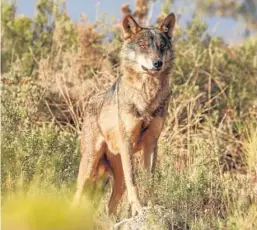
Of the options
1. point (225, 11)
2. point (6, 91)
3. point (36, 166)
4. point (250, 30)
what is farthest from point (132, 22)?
point (225, 11)

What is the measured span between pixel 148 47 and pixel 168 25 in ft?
1.65

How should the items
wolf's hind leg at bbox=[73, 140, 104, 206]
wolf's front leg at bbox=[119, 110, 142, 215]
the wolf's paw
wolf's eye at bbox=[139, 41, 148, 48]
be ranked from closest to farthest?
the wolf's paw < wolf's front leg at bbox=[119, 110, 142, 215] < wolf's eye at bbox=[139, 41, 148, 48] < wolf's hind leg at bbox=[73, 140, 104, 206]

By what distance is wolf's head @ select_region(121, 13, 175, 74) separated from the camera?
620 centimetres

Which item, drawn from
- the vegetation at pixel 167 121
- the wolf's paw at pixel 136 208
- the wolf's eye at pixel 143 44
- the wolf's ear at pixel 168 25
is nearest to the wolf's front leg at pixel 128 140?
the vegetation at pixel 167 121

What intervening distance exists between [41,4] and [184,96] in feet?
12.8

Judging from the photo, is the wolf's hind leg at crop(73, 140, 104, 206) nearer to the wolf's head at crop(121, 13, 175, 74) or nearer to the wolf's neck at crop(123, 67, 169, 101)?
the wolf's neck at crop(123, 67, 169, 101)

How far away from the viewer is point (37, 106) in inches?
405

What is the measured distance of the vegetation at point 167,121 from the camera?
5898 millimetres

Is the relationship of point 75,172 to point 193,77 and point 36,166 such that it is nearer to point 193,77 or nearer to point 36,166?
point 36,166

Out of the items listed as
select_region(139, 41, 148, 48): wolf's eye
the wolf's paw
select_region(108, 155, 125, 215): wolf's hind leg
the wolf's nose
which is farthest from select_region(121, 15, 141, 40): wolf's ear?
the wolf's paw

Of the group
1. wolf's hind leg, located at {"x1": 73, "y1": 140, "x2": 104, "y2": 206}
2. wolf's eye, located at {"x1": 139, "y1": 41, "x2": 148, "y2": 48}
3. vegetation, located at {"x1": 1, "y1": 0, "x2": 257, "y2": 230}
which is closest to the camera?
vegetation, located at {"x1": 1, "y1": 0, "x2": 257, "y2": 230}

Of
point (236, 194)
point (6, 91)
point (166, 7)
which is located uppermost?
point (166, 7)

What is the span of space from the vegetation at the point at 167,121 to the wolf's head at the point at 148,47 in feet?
3.30

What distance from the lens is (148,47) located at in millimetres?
6242
